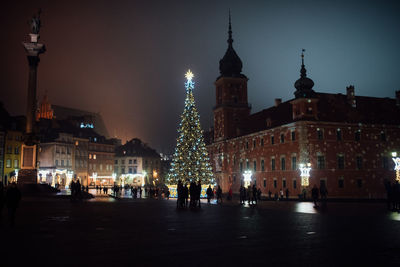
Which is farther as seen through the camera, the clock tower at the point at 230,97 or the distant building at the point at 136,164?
the distant building at the point at 136,164

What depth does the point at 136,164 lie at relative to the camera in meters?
114

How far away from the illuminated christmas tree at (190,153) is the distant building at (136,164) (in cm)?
7406

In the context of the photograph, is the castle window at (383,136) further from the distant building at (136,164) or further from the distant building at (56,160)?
the distant building at (136,164)

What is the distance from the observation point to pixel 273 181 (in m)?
54.9

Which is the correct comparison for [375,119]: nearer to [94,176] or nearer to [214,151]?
[214,151]

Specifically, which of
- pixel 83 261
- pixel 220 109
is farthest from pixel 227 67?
pixel 83 261

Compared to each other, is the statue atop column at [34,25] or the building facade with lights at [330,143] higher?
the statue atop column at [34,25]

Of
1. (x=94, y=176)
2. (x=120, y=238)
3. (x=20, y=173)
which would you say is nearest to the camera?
(x=120, y=238)

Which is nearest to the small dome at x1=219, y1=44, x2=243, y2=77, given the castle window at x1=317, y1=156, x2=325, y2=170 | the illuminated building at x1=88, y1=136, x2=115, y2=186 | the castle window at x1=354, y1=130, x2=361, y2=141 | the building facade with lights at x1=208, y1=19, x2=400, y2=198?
the building facade with lights at x1=208, y1=19, x2=400, y2=198

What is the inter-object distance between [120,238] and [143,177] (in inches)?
4062

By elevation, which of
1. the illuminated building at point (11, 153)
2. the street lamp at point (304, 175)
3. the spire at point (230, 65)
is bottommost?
the street lamp at point (304, 175)

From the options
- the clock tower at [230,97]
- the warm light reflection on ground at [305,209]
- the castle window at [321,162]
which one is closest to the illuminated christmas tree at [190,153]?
the warm light reflection on ground at [305,209]

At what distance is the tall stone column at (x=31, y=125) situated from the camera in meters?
36.5

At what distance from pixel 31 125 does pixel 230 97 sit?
42391mm
